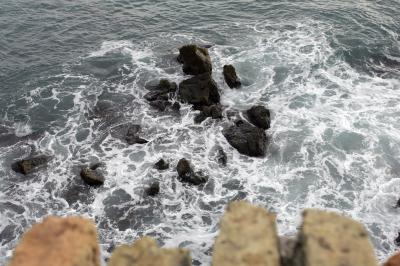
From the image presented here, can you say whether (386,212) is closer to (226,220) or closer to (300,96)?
(300,96)

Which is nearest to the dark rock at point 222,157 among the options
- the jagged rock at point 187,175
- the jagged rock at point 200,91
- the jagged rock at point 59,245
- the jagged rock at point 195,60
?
the jagged rock at point 187,175

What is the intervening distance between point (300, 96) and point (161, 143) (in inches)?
480

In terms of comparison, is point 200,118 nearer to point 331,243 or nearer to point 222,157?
point 222,157

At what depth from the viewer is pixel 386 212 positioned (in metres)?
24.7

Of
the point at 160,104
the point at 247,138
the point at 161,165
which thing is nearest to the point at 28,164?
the point at 161,165

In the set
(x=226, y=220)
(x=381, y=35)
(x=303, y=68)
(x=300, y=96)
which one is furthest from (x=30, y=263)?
(x=381, y=35)

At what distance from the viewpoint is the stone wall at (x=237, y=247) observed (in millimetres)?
8914

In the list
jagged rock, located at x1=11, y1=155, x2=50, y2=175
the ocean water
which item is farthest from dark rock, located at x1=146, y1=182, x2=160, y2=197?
jagged rock, located at x1=11, y1=155, x2=50, y2=175

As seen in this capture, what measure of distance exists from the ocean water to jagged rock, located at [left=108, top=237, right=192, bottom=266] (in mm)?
13587

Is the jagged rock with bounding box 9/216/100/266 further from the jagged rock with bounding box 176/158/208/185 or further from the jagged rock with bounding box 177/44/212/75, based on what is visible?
the jagged rock with bounding box 177/44/212/75

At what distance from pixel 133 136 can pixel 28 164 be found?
23.9 ft

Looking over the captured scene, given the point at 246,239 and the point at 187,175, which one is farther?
the point at 187,175

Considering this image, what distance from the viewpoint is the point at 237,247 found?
9312 mm

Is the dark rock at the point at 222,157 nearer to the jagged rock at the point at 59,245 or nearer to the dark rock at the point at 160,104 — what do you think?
the dark rock at the point at 160,104
